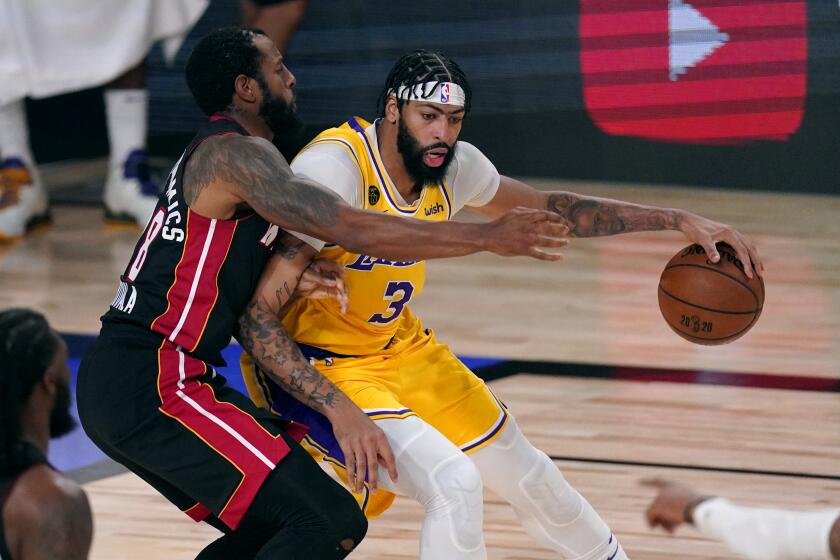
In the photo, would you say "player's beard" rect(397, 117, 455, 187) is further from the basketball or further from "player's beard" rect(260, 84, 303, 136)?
the basketball

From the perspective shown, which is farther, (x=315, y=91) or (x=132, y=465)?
(x=315, y=91)

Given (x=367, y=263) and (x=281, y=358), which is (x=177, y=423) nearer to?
(x=281, y=358)

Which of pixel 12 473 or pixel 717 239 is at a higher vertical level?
pixel 12 473

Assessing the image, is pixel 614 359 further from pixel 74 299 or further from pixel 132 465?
pixel 132 465

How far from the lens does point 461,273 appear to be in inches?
328

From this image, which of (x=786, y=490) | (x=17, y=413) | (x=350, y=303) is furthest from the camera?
(x=786, y=490)

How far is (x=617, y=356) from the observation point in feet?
21.6

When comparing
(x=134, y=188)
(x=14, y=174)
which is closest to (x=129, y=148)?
(x=134, y=188)

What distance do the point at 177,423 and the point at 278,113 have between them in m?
0.82

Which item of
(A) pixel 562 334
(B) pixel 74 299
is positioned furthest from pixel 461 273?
(B) pixel 74 299

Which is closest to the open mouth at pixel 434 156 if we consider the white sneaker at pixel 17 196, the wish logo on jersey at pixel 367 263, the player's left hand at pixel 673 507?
the wish logo on jersey at pixel 367 263

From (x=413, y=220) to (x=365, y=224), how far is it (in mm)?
113

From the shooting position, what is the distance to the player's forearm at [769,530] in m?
2.87

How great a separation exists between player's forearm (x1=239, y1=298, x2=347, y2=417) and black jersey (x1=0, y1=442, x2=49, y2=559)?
34.7 inches
